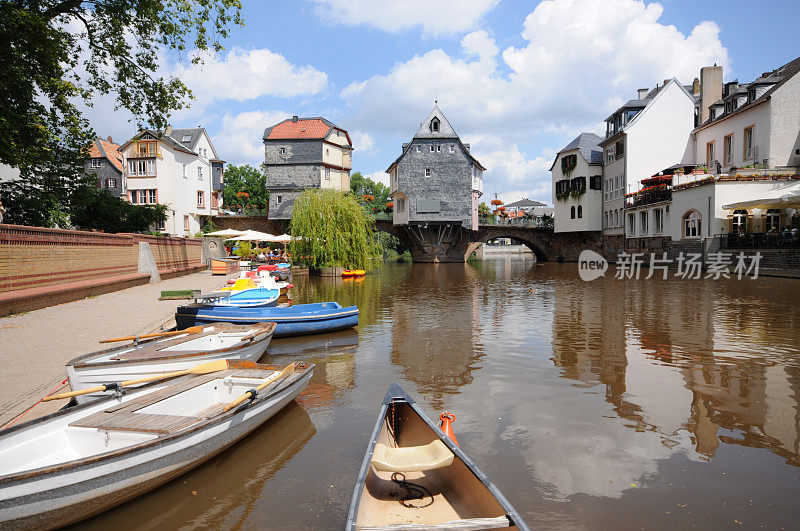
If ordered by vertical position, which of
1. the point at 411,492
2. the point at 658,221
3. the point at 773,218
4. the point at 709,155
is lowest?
the point at 411,492

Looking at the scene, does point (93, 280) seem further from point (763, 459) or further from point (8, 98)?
point (763, 459)

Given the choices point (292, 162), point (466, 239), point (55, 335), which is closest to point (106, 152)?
point (292, 162)

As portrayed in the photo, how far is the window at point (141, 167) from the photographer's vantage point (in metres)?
50.2

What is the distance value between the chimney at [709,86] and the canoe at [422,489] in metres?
49.8

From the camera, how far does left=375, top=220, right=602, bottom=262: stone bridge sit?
56.8 metres

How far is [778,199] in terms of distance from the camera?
27266 millimetres

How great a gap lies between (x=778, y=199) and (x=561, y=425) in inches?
1093

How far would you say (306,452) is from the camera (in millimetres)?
6270

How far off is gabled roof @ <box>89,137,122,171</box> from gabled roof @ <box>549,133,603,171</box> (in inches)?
1859

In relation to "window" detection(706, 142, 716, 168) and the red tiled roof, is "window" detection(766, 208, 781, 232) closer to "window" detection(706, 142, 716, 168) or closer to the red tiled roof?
"window" detection(706, 142, 716, 168)

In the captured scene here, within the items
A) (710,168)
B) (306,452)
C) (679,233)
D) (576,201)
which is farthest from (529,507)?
(576,201)

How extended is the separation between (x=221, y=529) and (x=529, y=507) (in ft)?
9.52

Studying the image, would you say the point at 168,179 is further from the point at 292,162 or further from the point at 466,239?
the point at 466,239

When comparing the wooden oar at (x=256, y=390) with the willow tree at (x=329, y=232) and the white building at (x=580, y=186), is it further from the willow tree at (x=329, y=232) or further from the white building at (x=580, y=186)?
the white building at (x=580, y=186)
